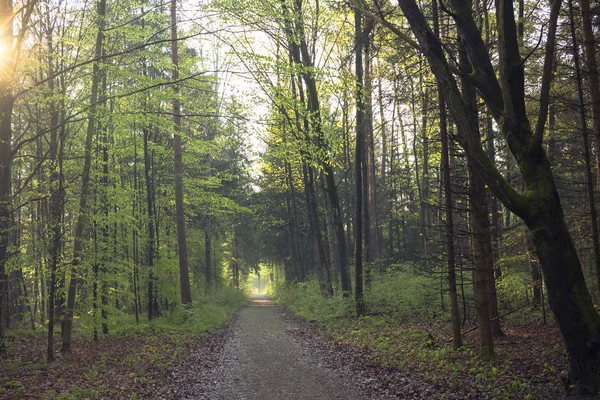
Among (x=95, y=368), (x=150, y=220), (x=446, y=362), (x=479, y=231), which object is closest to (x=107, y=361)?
(x=95, y=368)

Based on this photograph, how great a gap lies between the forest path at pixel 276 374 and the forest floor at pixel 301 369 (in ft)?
0.07

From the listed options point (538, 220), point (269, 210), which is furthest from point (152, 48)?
point (269, 210)

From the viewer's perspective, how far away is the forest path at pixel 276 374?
723 cm

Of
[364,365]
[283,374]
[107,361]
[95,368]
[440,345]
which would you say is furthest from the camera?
[107,361]

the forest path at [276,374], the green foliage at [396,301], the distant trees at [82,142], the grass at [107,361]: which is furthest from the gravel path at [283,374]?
the distant trees at [82,142]

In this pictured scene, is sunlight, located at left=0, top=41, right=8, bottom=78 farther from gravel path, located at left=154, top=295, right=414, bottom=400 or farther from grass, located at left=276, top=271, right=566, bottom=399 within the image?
grass, located at left=276, top=271, right=566, bottom=399

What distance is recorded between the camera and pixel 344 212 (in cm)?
3581

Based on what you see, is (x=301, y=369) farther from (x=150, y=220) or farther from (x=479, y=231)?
→ (x=150, y=220)

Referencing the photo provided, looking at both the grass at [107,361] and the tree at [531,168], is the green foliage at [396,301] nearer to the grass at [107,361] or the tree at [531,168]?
the grass at [107,361]

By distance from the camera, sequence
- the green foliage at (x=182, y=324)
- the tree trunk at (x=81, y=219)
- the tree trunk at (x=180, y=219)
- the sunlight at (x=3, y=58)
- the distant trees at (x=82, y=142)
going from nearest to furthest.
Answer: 1. the sunlight at (x=3, y=58)
2. the distant trees at (x=82, y=142)
3. the tree trunk at (x=81, y=219)
4. the green foliage at (x=182, y=324)
5. the tree trunk at (x=180, y=219)

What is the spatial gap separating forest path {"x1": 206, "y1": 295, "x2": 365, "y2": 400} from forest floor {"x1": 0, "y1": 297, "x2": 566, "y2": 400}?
2cm

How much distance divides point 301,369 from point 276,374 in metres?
0.62

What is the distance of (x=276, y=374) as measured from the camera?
28.7ft

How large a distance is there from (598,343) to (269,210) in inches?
1264
